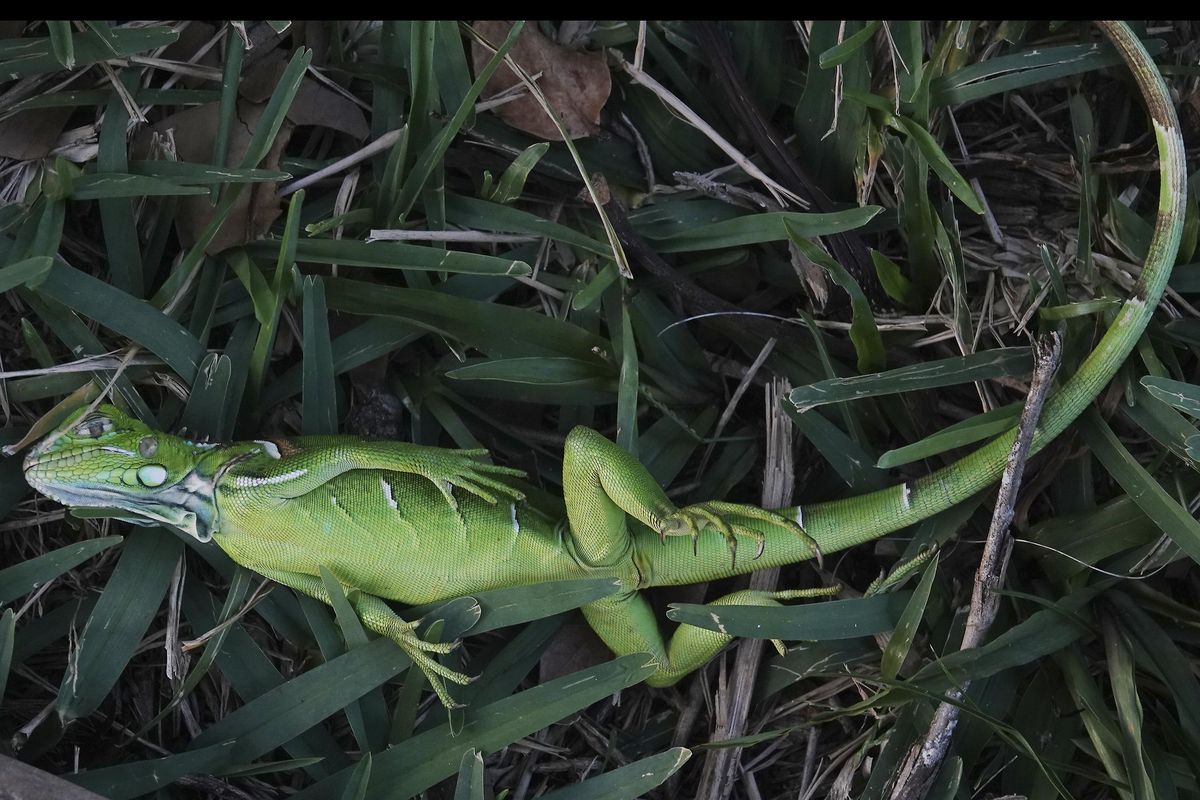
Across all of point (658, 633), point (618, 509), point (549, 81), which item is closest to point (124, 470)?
point (618, 509)

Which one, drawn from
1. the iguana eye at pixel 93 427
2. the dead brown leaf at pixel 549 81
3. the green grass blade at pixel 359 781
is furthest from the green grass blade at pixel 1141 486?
the iguana eye at pixel 93 427

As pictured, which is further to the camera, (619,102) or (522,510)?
(619,102)

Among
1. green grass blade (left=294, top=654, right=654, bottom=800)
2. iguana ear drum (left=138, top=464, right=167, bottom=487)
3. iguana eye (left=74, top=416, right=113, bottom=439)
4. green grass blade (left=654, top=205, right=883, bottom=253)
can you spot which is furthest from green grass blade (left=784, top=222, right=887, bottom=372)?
iguana eye (left=74, top=416, right=113, bottom=439)

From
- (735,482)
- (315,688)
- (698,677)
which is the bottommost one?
→ (698,677)

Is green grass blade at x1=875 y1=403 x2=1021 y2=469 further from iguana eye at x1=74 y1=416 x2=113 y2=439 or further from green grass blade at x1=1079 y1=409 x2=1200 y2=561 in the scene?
iguana eye at x1=74 y1=416 x2=113 y2=439

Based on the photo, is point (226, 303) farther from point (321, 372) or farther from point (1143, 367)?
point (1143, 367)

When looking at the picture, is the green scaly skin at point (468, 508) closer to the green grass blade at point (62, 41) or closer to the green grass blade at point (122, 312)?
the green grass blade at point (122, 312)

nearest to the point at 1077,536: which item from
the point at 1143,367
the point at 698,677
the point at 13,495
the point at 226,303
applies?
the point at 1143,367
